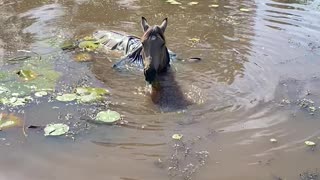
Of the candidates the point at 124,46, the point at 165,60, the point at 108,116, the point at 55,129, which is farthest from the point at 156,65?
the point at 124,46

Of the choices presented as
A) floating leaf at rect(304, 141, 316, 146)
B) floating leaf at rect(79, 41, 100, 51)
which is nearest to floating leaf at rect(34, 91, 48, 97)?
floating leaf at rect(79, 41, 100, 51)

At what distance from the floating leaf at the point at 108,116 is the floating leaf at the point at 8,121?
45.4 inches

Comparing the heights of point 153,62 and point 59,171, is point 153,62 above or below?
above

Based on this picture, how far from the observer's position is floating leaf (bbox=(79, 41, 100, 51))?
33.8 feet

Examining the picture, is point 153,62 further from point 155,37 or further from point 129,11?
point 129,11

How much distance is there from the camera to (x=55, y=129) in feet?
21.2

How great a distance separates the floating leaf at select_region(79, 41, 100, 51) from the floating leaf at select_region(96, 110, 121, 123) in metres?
3.70

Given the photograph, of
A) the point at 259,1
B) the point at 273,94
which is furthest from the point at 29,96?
the point at 259,1

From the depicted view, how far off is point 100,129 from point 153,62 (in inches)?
71.1

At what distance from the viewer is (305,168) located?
5668 millimetres

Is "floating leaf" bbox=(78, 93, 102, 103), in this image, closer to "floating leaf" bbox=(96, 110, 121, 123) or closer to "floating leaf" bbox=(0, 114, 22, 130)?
"floating leaf" bbox=(96, 110, 121, 123)

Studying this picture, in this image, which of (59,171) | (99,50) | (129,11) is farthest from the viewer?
(129,11)

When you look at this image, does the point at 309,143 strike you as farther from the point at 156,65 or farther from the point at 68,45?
the point at 68,45

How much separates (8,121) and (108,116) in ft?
4.74
